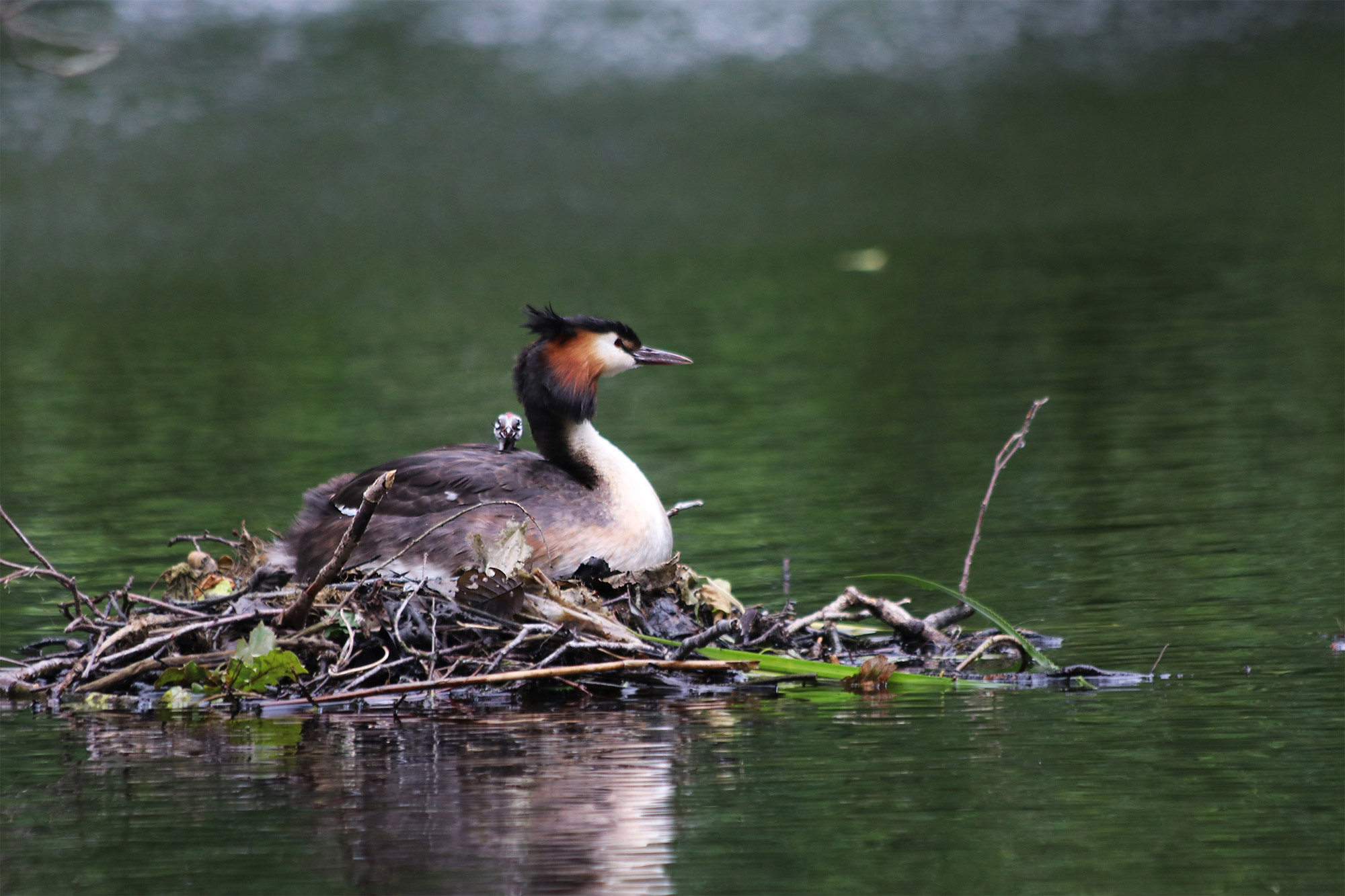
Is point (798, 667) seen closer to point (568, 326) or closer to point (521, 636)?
point (521, 636)

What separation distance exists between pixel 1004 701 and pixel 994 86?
2558 inches

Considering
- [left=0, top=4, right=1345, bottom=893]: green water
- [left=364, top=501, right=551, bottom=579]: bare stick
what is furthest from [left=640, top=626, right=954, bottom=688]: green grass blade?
[left=364, top=501, right=551, bottom=579]: bare stick

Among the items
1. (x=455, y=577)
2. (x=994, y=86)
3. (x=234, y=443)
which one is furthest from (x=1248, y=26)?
(x=455, y=577)

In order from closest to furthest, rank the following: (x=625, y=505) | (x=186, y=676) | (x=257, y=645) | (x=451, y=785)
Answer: (x=451, y=785), (x=257, y=645), (x=186, y=676), (x=625, y=505)

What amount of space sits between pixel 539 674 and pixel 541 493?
157 centimetres

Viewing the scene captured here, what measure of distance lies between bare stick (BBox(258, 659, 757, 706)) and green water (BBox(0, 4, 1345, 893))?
0.59ft

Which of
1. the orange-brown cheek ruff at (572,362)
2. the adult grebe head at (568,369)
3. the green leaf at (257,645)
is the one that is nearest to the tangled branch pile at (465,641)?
the green leaf at (257,645)

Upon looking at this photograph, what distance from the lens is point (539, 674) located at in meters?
8.61

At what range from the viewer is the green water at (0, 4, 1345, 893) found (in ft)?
22.5

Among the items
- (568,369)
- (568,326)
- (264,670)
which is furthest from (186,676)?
(568,326)

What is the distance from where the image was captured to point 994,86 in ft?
233

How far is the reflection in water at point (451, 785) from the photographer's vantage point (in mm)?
6488

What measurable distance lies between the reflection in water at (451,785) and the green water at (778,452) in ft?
0.09

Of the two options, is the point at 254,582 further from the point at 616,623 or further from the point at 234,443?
the point at 234,443
